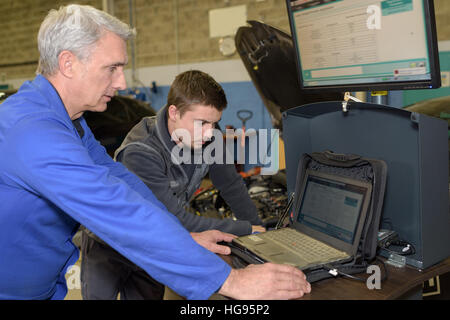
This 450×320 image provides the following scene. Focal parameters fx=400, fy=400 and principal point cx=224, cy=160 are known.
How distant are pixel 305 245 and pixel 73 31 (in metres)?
0.84

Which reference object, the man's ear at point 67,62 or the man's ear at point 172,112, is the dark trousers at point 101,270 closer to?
the man's ear at point 172,112

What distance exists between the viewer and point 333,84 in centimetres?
129

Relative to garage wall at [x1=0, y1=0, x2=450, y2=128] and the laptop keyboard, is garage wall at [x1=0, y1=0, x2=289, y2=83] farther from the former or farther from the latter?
the laptop keyboard

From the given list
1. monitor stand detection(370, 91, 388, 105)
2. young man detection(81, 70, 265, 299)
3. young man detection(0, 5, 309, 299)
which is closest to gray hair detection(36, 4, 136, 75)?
young man detection(0, 5, 309, 299)

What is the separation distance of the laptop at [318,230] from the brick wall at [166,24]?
384 cm

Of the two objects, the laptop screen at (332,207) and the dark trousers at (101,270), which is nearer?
the laptop screen at (332,207)

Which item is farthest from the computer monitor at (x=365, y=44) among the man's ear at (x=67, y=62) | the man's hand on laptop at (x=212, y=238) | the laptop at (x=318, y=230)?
the man's ear at (x=67, y=62)

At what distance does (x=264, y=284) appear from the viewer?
887mm

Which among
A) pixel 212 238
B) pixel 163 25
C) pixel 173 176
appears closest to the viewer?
pixel 212 238

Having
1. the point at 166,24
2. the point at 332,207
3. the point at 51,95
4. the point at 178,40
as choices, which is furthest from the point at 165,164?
the point at 166,24

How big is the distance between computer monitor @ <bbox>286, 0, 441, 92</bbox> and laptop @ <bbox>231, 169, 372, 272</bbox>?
0.31m

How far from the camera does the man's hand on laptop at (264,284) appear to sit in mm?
879

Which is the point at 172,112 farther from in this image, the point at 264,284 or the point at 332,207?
the point at 264,284

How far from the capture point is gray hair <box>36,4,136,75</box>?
39.4 inches
